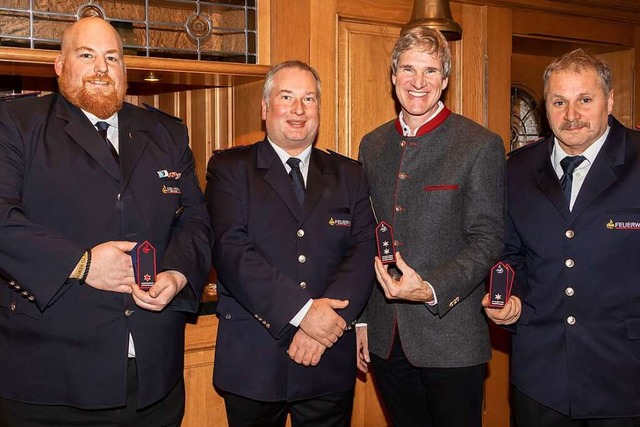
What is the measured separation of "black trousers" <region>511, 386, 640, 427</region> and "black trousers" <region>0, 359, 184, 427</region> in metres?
1.14

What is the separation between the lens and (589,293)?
239 cm

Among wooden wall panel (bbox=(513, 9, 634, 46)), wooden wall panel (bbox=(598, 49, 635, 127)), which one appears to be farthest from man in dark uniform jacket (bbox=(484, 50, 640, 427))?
wooden wall panel (bbox=(598, 49, 635, 127))

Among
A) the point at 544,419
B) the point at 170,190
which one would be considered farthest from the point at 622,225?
the point at 170,190

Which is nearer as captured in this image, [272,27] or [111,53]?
[111,53]

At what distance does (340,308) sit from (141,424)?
2.29 feet

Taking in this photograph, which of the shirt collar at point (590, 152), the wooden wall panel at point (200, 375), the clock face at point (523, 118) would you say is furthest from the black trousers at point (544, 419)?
the clock face at point (523, 118)

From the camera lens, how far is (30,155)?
2.24m

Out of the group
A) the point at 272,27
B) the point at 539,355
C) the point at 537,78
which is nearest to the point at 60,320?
the point at 539,355

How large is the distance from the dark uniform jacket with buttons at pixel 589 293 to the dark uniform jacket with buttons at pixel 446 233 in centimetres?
15

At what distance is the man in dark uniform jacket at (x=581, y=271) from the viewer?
2.38 meters

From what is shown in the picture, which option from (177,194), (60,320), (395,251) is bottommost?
(60,320)

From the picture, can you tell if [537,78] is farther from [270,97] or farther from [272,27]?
[270,97]

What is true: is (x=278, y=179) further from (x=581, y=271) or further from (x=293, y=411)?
(x=581, y=271)

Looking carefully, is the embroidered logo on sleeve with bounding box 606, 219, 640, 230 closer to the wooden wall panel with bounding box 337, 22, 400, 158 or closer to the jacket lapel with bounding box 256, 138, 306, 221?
the jacket lapel with bounding box 256, 138, 306, 221
